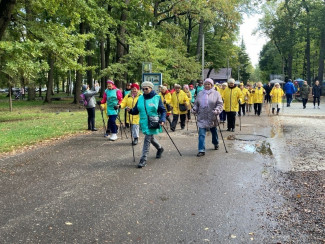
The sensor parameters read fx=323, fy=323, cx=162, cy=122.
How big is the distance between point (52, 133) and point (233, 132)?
266 inches

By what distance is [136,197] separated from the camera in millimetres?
5199

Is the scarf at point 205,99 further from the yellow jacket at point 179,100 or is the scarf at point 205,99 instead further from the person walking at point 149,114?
the yellow jacket at point 179,100

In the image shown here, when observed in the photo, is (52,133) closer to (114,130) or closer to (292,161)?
(114,130)

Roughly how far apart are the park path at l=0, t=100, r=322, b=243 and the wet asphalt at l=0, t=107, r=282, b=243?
1 centimetres

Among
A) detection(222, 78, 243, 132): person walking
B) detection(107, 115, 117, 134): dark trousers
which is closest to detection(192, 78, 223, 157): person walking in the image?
detection(107, 115, 117, 134): dark trousers

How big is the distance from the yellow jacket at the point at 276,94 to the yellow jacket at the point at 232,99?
6.73 meters

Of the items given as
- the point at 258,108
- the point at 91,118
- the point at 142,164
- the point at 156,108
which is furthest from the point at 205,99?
the point at 258,108

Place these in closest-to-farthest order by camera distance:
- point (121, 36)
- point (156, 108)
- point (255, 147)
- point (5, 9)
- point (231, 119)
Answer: point (156, 108) < point (255, 147) < point (231, 119) < point (5, 9) < point (121, 36)

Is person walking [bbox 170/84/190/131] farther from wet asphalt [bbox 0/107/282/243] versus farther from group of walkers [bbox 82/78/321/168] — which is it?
wet asphalt [bbox 0/107/282/243]

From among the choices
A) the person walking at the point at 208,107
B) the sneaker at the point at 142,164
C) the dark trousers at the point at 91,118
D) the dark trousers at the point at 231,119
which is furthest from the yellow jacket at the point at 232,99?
the sneaker at the point at 142,164

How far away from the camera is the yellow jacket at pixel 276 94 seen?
58.8 ft

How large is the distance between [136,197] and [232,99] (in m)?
7.69

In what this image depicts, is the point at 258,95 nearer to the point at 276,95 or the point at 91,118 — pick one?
the point at 276,95

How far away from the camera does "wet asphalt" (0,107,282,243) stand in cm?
395
